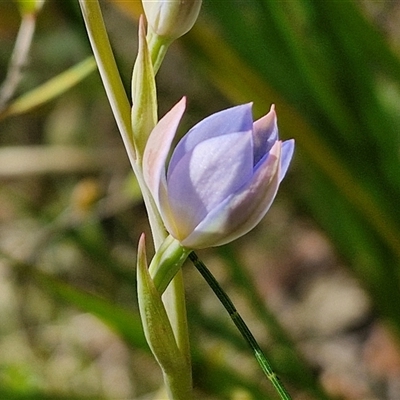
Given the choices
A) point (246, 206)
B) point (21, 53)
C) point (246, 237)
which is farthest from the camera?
point (246, 237)

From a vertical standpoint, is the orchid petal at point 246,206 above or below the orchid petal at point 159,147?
below

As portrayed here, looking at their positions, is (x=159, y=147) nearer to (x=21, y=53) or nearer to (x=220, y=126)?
(x=220, y=126)

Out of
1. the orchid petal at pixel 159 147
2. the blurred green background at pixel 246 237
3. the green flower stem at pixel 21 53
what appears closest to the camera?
the orchid petal at pixel 159 147

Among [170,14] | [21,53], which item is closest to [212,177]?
[170,14]

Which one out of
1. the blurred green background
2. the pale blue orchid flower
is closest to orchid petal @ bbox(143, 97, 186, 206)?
the pale blue orchid flower

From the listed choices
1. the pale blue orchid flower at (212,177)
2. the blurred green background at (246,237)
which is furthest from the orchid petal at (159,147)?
the blurred green background at (246,237)

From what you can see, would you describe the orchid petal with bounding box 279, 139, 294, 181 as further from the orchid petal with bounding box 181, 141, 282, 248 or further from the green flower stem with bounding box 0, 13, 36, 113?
the green flower stem with bounding box 0, 13, 36, 113

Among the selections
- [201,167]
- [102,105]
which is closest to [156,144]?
[201,167]

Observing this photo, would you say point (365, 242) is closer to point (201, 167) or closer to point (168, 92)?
point (201, 167)

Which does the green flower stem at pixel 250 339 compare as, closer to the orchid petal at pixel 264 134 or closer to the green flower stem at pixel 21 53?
the orchid petal at pixel 264 134
